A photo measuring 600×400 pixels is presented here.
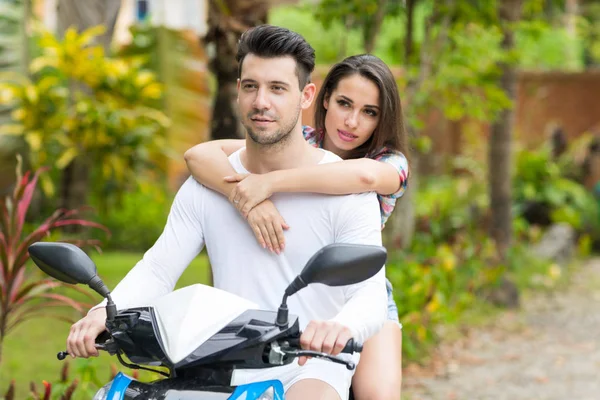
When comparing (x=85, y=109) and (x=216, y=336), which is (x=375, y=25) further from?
(x=216, y=336)

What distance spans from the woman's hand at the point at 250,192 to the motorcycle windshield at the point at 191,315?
594mm

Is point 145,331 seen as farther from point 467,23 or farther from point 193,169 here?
point 467,23

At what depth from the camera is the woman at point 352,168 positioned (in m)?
2.82

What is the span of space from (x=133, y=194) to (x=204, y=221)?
10.00m

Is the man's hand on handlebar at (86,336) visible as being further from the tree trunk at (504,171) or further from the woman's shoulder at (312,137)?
the tree trunk at (504,171)

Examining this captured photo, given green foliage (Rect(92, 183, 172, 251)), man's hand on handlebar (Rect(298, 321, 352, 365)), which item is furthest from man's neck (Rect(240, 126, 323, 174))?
green foliage (Rect(92, 183, 172, 251))

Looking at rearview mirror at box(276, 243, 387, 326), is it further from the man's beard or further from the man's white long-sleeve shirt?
the man's beard

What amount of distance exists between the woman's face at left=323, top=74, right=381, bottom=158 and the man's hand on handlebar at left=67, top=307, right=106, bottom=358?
1.33 metres

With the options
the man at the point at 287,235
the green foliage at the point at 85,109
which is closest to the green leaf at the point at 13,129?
the green foliage at the point at 85,109

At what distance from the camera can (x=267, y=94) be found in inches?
104

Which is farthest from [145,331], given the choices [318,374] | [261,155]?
[261,155]

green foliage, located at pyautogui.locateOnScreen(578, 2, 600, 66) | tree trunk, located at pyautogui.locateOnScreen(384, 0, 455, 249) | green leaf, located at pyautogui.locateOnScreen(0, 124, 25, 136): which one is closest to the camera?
tree trunk, located at pyautogui.locateOnScreen(384, 0, 455, 249)

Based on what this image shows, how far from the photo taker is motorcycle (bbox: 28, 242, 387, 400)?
2131 millimetres

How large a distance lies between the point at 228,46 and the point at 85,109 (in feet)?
8.90
